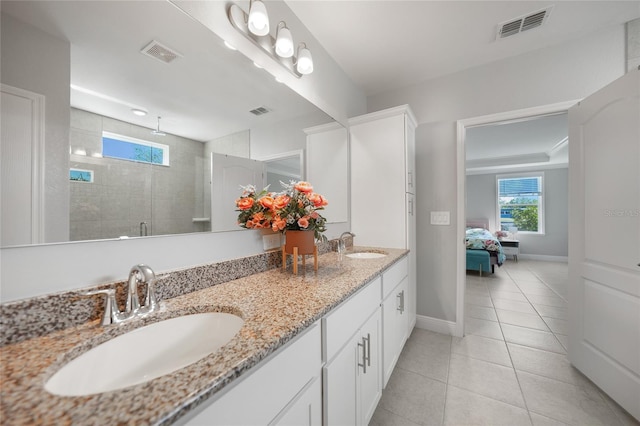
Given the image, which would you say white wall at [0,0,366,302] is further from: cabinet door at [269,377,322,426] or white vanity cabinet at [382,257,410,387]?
white vanity cabinet at [382,257,410,387]

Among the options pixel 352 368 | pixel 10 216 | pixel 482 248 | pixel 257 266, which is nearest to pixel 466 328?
pixel 352 368

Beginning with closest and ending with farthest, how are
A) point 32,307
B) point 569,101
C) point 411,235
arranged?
point 32,307 < point 569,101 < point 411,235

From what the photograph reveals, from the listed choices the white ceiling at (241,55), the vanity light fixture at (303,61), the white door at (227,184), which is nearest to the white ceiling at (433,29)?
the white ceiling at (241,55)

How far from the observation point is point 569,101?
6.36ft

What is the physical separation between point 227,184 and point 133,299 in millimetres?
626

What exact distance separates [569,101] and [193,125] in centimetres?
273

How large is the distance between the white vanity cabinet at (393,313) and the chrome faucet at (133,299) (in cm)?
117

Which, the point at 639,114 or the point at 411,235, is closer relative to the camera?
the point at 639,114

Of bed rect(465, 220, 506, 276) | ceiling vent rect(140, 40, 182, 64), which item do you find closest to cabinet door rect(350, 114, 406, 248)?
ceiling vent rect(140, 40, 182, 64)

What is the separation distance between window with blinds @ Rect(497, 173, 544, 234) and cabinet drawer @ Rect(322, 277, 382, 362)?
7047 millimetres

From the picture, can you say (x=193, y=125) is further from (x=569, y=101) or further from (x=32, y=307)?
(x=569, y=101)

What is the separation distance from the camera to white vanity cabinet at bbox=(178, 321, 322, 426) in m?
0.50

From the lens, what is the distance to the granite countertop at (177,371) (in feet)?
1.24

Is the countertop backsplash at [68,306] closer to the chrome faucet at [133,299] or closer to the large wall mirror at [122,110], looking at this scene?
the chrome faucet at [133,299]
